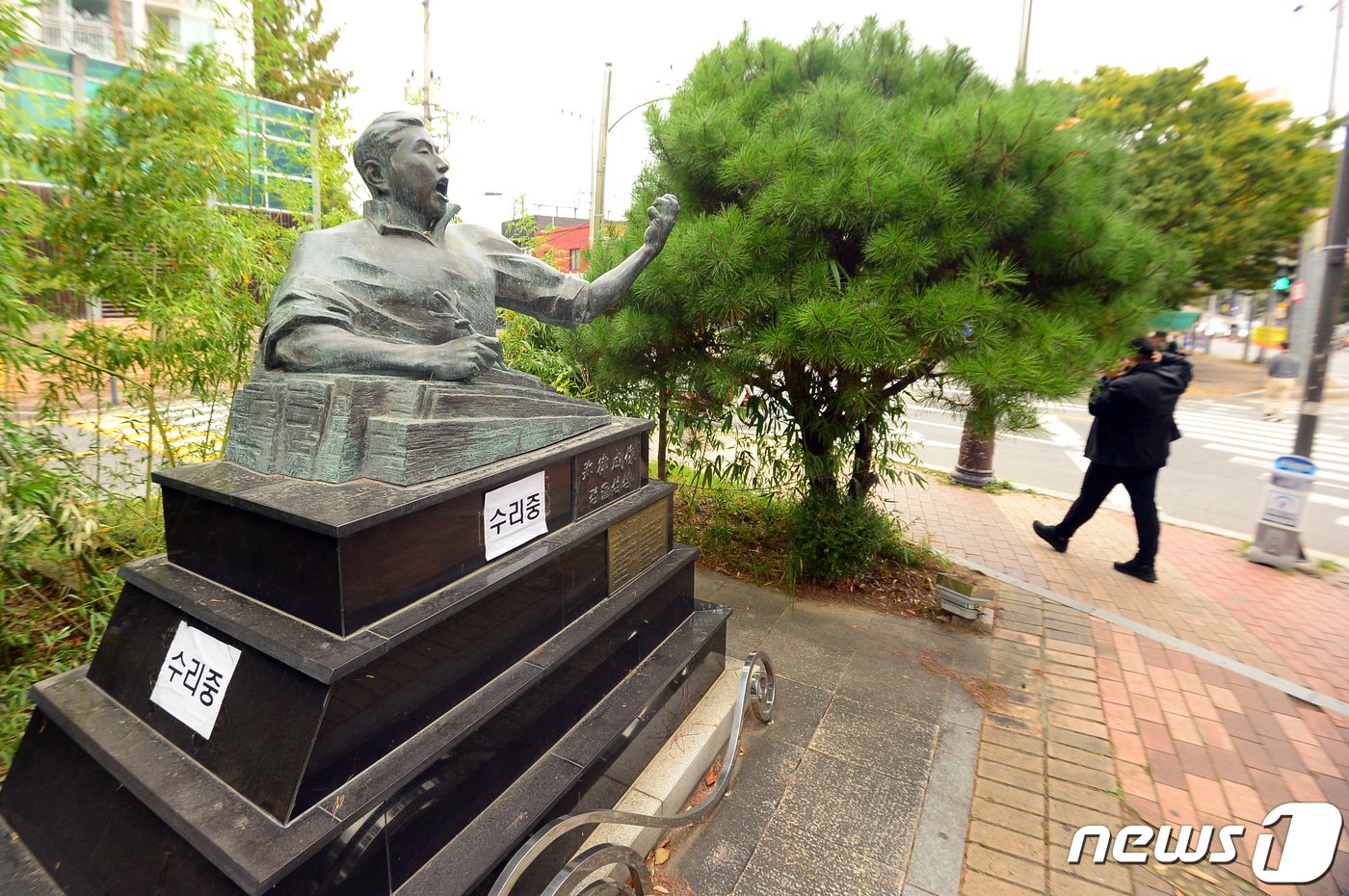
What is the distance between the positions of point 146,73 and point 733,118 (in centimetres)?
303

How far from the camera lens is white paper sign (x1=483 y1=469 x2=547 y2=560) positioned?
209 centimetres

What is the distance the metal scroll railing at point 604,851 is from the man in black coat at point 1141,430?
4081 mm

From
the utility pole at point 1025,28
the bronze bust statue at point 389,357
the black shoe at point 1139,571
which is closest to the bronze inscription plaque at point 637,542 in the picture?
the bronze bust statue at point 389,357

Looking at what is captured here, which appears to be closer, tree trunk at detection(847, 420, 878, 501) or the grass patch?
the grass patch

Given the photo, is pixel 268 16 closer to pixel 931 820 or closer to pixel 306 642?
pixel 306 642

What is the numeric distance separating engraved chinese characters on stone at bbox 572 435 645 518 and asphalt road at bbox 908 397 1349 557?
251 centimetres

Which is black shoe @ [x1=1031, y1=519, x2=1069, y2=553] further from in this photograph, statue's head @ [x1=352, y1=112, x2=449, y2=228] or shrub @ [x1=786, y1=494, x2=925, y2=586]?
statue's head @ [x1=352, y1=112, x2=449, y2=228]

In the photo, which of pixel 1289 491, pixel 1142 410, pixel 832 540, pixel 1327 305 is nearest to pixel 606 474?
pixel 832 540

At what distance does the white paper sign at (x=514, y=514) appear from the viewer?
2090mm

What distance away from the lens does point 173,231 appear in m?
2.95

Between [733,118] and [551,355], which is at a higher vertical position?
[733,118]

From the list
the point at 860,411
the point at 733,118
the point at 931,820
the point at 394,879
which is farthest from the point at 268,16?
the point at 931,820

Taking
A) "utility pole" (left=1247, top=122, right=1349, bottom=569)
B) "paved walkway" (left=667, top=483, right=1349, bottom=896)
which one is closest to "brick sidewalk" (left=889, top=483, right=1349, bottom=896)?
"paved walkway" (left=667, top=483, right=1349, bottom=896)

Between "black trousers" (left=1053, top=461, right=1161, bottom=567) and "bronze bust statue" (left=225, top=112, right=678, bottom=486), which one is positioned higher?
"bronze bust statue" (left=225, top=112, right=678, bottom=486)
